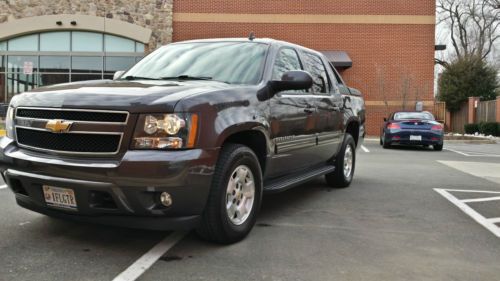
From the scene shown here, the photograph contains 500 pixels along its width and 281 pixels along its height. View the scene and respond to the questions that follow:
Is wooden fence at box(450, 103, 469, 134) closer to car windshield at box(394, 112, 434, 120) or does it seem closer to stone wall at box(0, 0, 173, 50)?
car windshield at box(394, 112, 434, 120)

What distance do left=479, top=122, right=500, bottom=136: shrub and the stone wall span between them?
16351mm

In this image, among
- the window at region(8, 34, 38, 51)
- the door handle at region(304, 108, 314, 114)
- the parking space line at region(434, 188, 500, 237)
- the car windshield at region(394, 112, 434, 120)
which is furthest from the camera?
the window at region(8, 34, 38, 51)

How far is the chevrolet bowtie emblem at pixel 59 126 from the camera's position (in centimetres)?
365

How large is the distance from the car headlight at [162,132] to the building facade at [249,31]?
863 inches

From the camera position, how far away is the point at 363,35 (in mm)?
25219

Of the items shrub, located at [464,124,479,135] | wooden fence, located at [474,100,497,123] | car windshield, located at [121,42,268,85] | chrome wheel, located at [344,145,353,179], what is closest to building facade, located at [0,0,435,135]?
shrub, located at [464,124,479,135]

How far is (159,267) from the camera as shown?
3633 millimetres

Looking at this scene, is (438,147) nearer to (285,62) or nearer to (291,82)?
(285,62)

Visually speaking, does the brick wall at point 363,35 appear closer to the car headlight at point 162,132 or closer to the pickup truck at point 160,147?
the pickup truck at point 160,147

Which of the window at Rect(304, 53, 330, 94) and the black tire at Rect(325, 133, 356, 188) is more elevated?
the window at Rect(304, 53, 330, 94)

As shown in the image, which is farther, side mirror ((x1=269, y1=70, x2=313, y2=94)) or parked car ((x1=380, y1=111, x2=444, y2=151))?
parked car ((x1=380, y1=111, x2=444, y2=151))

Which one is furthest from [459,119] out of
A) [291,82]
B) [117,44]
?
[291,82]

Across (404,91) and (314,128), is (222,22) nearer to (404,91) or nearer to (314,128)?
(404,91)

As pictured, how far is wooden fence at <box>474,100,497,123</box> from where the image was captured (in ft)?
89.0
